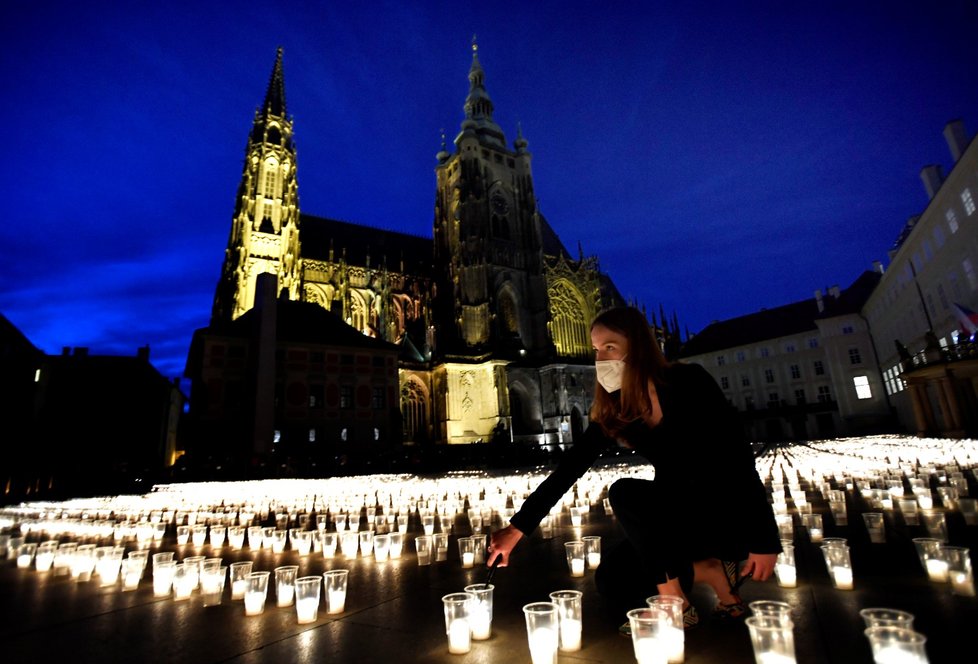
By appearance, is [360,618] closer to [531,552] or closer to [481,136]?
[531,552]

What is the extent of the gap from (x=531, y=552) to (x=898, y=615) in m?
3.31

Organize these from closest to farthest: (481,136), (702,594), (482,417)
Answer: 1. (702,594)
2. (482,417)
3. (481,136)

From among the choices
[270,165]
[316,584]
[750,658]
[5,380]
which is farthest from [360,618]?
[270,165]

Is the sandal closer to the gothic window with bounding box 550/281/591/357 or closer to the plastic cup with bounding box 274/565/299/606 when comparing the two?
the plastic cup with bounding box 274/565/299/606

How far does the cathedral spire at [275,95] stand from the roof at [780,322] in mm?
48289

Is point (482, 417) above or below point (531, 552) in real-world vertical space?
above

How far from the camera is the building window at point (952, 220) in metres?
21.4

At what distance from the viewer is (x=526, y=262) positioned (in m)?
48.0

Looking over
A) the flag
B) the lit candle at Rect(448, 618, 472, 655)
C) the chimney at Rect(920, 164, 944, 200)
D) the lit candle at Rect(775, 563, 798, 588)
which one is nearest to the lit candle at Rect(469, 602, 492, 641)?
the lit candle at Rect(448, 618, 472, 655)

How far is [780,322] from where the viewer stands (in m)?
49.4

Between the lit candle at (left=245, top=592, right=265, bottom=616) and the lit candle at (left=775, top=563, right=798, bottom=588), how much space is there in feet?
10.4

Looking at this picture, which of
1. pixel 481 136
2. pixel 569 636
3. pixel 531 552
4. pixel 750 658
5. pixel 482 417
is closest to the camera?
pixel 750 658

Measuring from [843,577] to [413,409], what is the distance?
3852 cm

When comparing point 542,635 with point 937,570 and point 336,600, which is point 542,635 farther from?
point 937,570
